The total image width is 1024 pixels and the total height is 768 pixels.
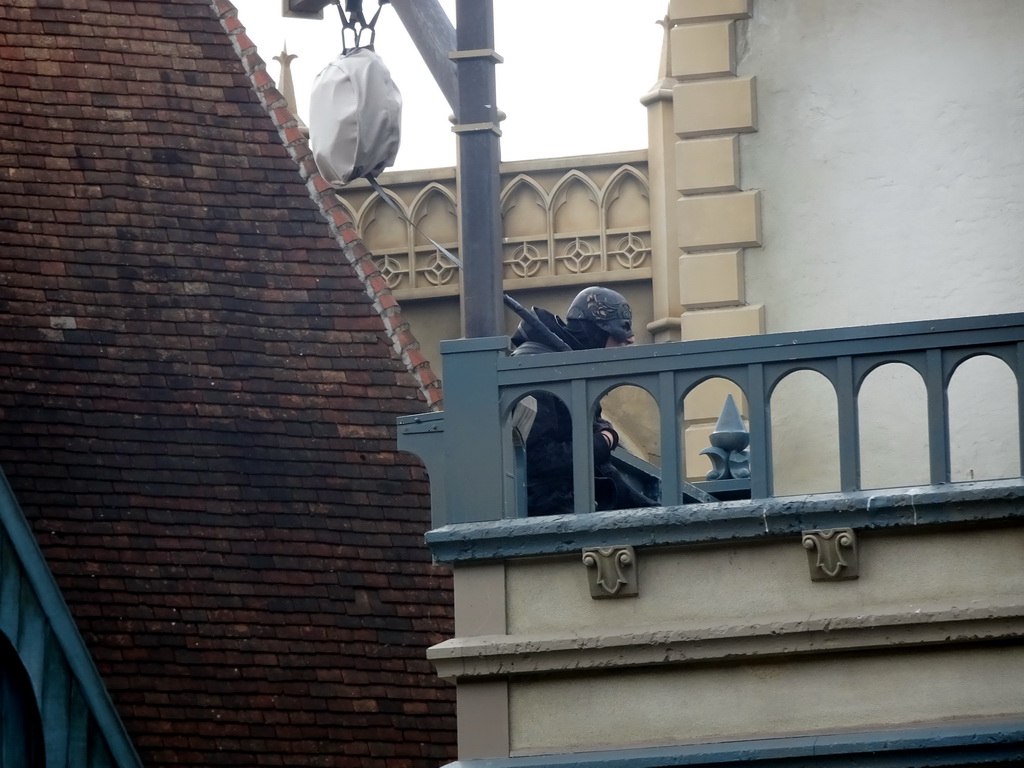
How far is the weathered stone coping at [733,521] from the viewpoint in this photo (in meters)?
6.15

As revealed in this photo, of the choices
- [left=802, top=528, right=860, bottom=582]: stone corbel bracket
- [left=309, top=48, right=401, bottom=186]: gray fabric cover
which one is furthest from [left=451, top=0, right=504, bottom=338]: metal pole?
[left=802, top=528, right=860, bottom=582]: stone corbel bracket

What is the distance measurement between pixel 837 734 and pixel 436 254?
15.0 meters

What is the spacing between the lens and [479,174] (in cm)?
768

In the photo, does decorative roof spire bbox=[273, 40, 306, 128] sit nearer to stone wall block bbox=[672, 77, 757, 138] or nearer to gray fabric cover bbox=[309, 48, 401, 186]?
stone wall block bbox=[672, 77, 757, 138]

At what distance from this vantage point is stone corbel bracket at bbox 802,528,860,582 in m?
6.25

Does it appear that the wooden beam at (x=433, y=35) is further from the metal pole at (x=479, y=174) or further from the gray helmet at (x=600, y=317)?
the gray helmet at (x=600, y=317)

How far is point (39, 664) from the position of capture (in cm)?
1115

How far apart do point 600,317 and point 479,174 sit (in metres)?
0.80

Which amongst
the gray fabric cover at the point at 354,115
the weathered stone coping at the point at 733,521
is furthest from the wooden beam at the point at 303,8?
the weathered stone coping at the point at 733,521

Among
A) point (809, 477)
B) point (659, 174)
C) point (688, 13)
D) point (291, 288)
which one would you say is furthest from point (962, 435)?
point (659, 174)

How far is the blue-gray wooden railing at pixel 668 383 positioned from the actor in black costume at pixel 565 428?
1.66 feet

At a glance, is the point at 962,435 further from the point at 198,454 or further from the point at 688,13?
the point at 198,454

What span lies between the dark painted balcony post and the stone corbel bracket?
1.08 meters

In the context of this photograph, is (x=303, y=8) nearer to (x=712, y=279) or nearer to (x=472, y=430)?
(x=472, y=430)
